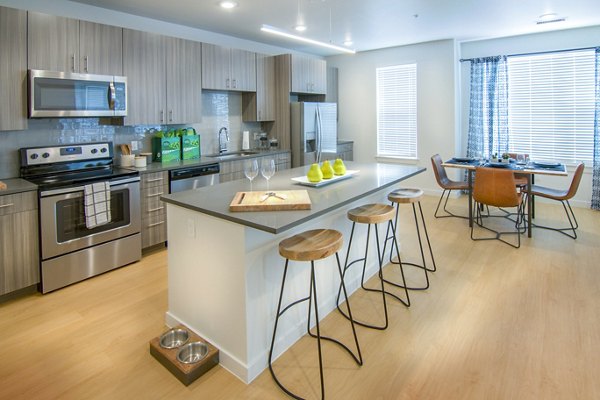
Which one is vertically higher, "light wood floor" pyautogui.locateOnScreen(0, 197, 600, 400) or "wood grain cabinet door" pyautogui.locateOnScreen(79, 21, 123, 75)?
"wood grain cabinet door" pyautogui.locateOnScreen(79, 21, 123, 75)

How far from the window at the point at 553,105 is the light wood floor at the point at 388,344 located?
9.67ft

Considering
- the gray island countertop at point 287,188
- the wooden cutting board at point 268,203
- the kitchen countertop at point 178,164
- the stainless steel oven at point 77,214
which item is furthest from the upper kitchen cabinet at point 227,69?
the wooden cutting board at point 268,203

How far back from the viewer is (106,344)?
2434 mm

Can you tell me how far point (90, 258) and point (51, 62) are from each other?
5.73 ft

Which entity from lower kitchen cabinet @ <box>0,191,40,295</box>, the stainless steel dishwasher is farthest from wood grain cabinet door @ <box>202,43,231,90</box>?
lower kitchen cabinet @ <box>0,191,40,295</box>

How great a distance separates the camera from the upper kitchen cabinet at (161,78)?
12.9ft

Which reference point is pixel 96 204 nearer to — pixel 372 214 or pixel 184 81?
pixel 184 81

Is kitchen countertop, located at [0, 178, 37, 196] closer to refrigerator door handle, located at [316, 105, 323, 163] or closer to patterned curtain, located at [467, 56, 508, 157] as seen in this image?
refrigerator door handle, located at [316, 105, 323, 163]

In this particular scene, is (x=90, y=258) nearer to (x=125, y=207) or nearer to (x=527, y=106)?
(x=125, y=207)

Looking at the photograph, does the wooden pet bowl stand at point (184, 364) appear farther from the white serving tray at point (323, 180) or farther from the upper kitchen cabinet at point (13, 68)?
the upper kitchen cabinet at point (13, 68)

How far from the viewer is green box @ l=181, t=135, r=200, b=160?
4.62 meters

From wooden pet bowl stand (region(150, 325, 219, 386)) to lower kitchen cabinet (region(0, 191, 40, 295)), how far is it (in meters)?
1.48

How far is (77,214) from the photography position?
10.7ft

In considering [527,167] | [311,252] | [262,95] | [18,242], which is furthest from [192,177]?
[527,167]
